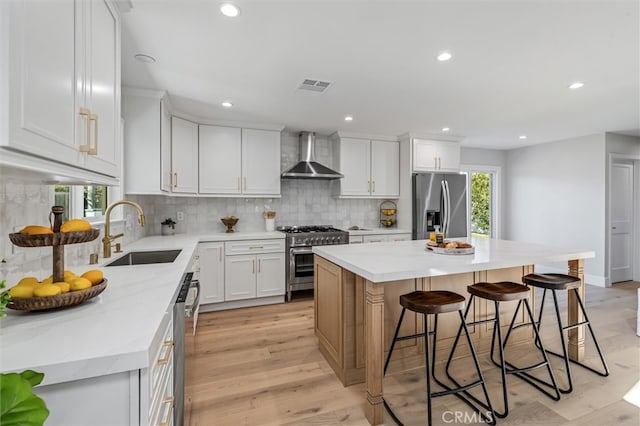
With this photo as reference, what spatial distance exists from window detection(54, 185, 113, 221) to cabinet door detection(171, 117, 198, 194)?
2.66 ft

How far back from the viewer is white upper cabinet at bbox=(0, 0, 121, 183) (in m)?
0.75

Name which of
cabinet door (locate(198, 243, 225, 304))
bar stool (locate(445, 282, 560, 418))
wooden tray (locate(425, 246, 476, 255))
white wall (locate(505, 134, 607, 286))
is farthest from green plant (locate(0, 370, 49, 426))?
white wall (locate(505, 134, 607, 286))

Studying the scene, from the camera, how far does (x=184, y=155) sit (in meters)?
3.53

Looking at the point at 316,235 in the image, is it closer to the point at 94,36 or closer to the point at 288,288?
the point at 288,288

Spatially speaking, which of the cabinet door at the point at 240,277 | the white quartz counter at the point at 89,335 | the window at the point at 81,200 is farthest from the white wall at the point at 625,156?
the window at the point at 81,200

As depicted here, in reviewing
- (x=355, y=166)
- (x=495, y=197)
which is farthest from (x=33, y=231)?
(x=495, y=197)

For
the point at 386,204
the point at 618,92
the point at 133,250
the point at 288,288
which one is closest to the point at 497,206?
the point at 386,204

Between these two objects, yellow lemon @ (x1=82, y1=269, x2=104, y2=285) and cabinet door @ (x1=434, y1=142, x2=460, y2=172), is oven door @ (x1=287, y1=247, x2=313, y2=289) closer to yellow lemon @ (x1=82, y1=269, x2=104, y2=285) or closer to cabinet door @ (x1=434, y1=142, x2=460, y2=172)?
cabinet door @ (x1=434, y1=142, x2=460, y2=172)

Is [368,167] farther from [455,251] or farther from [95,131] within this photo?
[95,131]

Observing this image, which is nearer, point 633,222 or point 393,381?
point 393,381

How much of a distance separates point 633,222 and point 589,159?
1.34 m

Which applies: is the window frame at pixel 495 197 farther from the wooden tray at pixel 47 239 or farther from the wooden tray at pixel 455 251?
the wooden tray at pixel 47 239

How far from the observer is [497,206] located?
6027 millimetres

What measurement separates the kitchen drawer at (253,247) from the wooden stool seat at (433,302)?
2246mm
